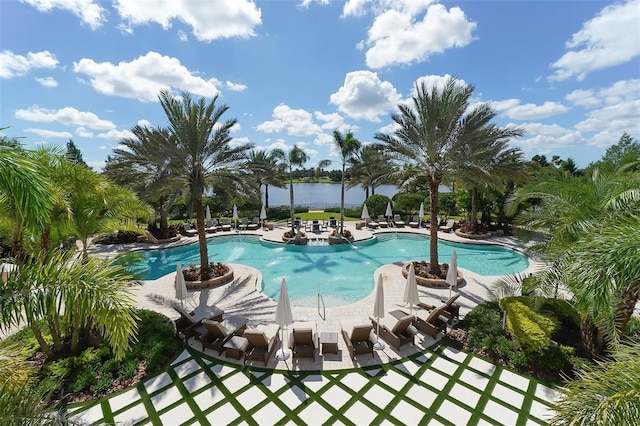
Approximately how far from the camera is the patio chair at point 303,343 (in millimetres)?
7441

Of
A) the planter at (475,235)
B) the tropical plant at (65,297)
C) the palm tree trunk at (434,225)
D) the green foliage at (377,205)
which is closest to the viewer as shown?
the tropical plant at (65,297)

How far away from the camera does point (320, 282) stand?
1433 cm

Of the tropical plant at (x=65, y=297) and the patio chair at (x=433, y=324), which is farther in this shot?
the patio chair at (x=433, y=324)

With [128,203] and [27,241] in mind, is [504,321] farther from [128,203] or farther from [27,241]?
[27,241]

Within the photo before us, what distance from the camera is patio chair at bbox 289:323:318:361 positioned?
7441 mm

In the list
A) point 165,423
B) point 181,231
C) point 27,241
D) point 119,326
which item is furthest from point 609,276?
point 181,231

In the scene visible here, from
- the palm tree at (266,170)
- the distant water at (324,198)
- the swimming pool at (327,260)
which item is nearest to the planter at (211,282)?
the swimming pool at (327,260)

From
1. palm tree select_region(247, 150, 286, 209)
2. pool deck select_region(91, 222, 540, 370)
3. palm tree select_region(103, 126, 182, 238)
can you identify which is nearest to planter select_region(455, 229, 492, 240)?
pool deck select_region(91, 222, 540, 370)

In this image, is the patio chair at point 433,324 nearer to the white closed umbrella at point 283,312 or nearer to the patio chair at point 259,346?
the white closed umbrella at point 283,312

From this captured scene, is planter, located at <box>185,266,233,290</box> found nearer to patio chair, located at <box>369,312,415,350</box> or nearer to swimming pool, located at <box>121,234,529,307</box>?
swimming pool, located at <box>121,234,529,307</box>

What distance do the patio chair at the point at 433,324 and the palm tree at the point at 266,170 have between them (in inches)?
387

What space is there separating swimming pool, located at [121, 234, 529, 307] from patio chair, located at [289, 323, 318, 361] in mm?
3859

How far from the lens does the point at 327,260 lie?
17.9 metres

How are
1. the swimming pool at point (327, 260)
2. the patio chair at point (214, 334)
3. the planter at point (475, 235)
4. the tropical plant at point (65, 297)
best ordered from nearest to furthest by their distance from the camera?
the tropical plant at point (65, 297), the patio chair at point (214, 334), the swimming pool at point (327, 260), the planter at point (475, 235)
